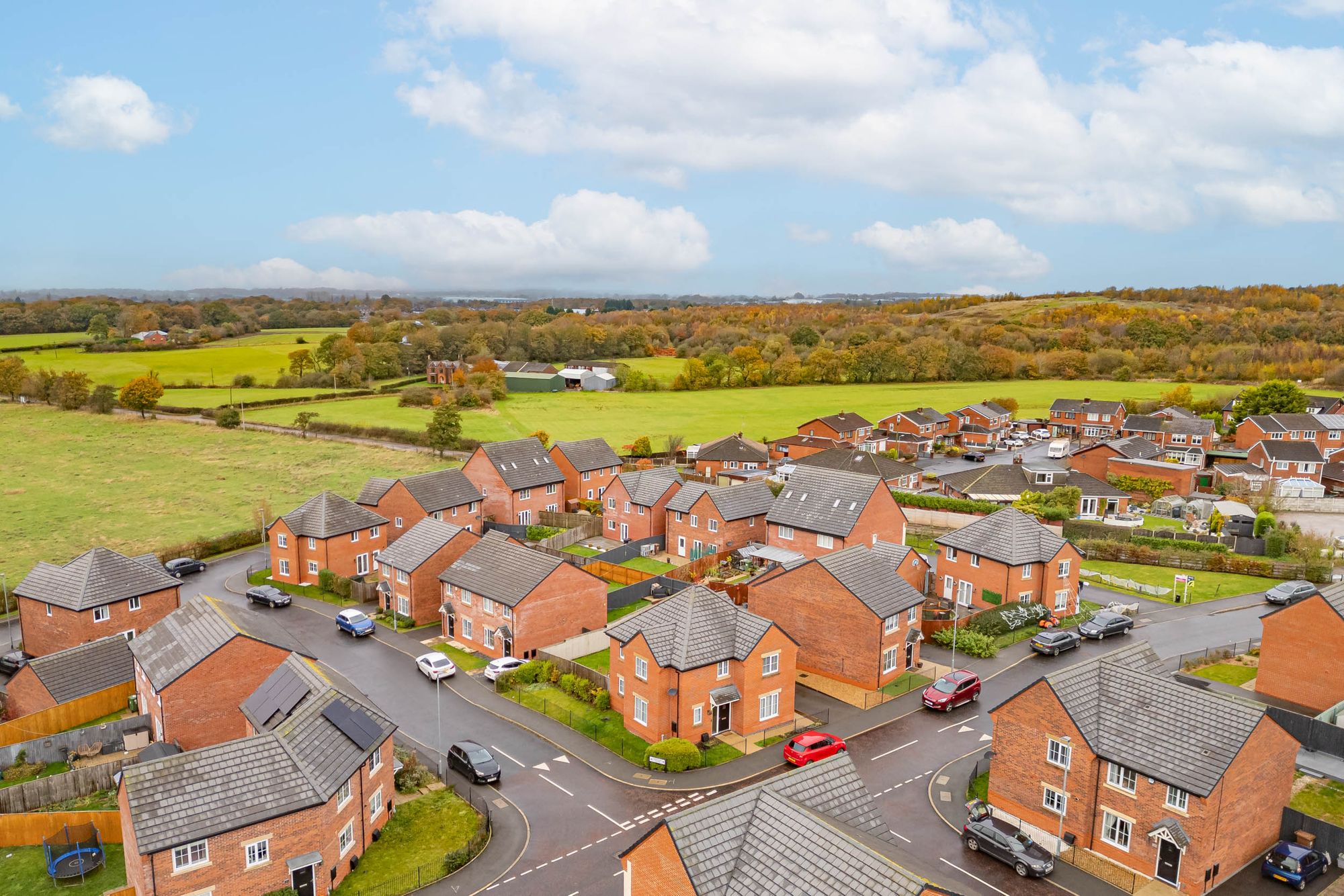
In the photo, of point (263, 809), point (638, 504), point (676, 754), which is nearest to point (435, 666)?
point (676, 754)

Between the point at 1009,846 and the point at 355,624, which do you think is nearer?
the point at 1009,846

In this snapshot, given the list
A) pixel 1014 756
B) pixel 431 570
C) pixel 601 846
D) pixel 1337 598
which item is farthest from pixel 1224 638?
pixel 431 570

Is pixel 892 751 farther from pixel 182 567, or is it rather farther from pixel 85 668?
pixel 182 567

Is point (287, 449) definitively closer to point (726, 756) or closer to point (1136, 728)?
point (726, 756)

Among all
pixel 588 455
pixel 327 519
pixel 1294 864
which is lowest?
pixel 1294 864

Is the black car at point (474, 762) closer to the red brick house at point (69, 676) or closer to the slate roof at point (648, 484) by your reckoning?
the red brick house at point (69, 676)

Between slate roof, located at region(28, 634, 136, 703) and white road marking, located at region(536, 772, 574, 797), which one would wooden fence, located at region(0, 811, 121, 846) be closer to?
slate roof, located at region(28, 634, 136, 703)

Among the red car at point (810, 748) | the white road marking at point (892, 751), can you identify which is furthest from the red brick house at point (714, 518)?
the red car at point (810, 748)
